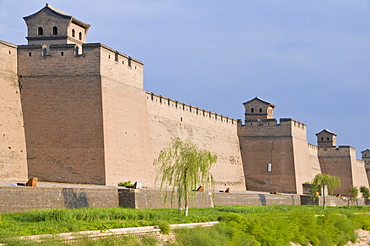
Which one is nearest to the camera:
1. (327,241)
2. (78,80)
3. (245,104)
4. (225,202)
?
(327,241)

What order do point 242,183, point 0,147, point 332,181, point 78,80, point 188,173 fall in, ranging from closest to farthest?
point 188,173 → point 0,147 → point 78,80 → point 332,181 → point 242,183

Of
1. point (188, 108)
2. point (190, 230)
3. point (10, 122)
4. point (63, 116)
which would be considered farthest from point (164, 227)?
point (188, 108)

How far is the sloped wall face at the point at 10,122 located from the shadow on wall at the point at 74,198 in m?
4.24

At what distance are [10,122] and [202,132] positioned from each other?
1189cm

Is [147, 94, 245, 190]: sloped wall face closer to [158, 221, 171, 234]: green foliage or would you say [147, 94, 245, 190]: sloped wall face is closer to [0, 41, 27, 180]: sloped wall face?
[0, 41, 27, 180]: sloped wall face

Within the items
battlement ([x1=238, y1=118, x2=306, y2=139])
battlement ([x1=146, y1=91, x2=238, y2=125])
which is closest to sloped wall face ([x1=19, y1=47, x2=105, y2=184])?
battlement ([x1=146, y1=91, x2=238, y2=125])

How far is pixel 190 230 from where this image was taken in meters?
A: 10.6

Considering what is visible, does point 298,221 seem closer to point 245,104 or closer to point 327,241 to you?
point 327,241

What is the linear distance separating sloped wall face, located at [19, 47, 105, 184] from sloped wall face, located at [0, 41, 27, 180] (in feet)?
0.78

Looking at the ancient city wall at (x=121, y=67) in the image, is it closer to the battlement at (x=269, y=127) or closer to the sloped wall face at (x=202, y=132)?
the sloped wall face at (x=202, y=132)

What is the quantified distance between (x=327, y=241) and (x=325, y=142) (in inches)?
1117

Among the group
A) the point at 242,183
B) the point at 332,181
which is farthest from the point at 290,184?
the point at 332,181

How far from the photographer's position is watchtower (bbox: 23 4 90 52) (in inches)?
793

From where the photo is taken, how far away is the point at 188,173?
1459 centimetres
